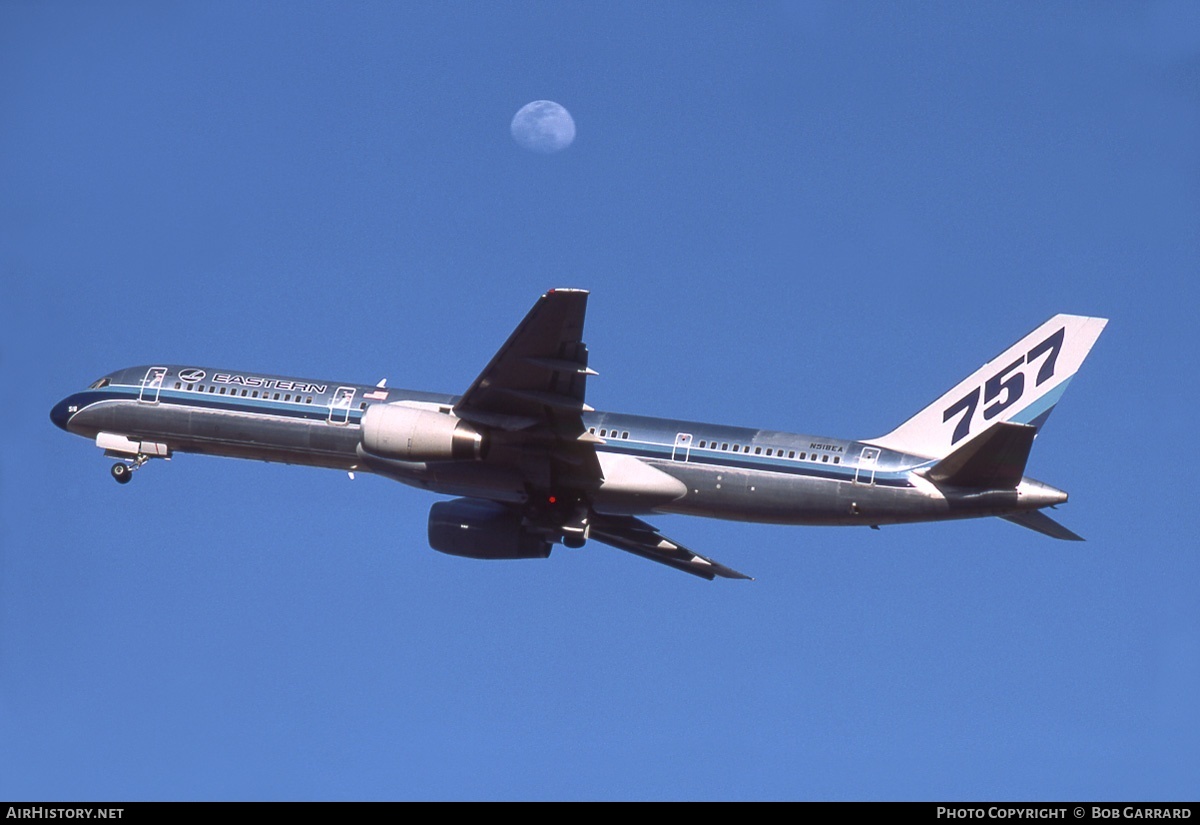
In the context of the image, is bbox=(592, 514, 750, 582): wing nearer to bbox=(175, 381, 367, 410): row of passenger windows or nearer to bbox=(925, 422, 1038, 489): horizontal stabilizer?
bbox=(175, 381, 367, 410): row of passenger windows

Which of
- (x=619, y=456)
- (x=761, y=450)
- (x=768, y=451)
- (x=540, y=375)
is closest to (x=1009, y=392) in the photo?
(x=768, y=451)

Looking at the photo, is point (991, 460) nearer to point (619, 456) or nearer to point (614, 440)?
point (619, 456)

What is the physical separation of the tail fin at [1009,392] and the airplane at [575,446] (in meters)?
0.04

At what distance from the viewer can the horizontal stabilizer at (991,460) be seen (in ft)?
115

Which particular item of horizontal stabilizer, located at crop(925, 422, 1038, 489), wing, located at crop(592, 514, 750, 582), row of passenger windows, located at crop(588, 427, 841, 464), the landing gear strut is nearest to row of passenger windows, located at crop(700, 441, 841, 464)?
row of passenger windows, located at crop(588, 427, 841, 464)

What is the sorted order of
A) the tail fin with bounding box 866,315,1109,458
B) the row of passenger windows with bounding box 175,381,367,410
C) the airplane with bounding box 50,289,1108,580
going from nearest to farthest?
the airplane with bounding box 50,289,1108,580, the tail fin with bounding box 866,315,1109,458, the row of passenger windows with bounding box 175,381,367,410

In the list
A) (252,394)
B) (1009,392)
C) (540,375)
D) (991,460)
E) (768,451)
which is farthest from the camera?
(252,394)

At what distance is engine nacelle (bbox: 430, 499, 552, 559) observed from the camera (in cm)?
4269

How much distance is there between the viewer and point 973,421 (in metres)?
40.5

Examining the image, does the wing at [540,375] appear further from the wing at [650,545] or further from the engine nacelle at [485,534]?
the wing at [650,545]

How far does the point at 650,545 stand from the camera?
4469 centimetres

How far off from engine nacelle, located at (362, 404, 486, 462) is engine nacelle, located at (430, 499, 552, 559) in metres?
4.92

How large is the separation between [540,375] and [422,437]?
3.68 metres

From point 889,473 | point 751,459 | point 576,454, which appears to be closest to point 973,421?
Result: point 889,473
